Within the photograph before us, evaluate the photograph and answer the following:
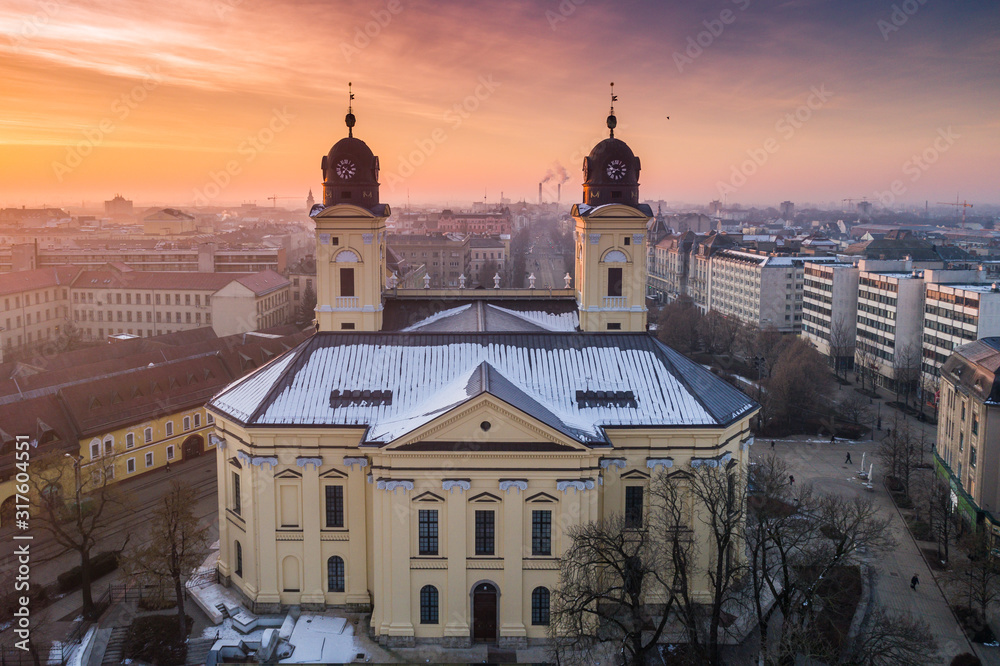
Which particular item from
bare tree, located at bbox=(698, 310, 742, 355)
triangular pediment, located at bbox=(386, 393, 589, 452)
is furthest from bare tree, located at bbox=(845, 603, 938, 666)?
bare tree, located at bbox=(698, 310, 742, 355)

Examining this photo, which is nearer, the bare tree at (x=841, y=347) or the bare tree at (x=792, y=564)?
the bare tree at (x=792, y=564)

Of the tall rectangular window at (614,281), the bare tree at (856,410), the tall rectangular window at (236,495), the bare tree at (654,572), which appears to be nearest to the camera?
the bare tree at (654,572)

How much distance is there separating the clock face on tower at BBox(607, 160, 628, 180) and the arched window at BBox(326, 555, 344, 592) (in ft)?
96.2

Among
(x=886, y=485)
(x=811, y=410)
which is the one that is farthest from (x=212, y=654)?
(x=811, y=410)

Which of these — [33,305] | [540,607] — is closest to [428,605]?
[540,607]

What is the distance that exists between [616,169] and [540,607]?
28236 mm

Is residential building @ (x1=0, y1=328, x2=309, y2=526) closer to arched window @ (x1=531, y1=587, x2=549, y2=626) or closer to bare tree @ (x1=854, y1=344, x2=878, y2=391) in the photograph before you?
arched window @ (x1=531, y1=587, x2=549, y2=626)

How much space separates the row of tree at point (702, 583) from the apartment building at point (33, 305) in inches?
3595

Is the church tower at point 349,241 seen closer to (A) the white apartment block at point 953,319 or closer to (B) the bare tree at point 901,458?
(B) the bare tree at point 901,458

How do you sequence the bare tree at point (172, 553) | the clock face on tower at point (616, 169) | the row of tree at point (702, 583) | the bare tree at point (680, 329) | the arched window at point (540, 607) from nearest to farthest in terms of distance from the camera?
the row of tree at point (702, 583) < the arched window at point (540, 607) < the bare tree at point (172, 553) < the clock face on tower at point (616, 169) < the bare tree at point (680, 329)

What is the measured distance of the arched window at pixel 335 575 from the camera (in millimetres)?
42406

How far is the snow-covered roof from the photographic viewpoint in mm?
41344

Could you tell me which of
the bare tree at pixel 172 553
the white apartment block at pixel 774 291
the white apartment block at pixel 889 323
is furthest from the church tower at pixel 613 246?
the white apartment block at pixel 774 291

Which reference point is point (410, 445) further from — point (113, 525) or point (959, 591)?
point (959, 591)
